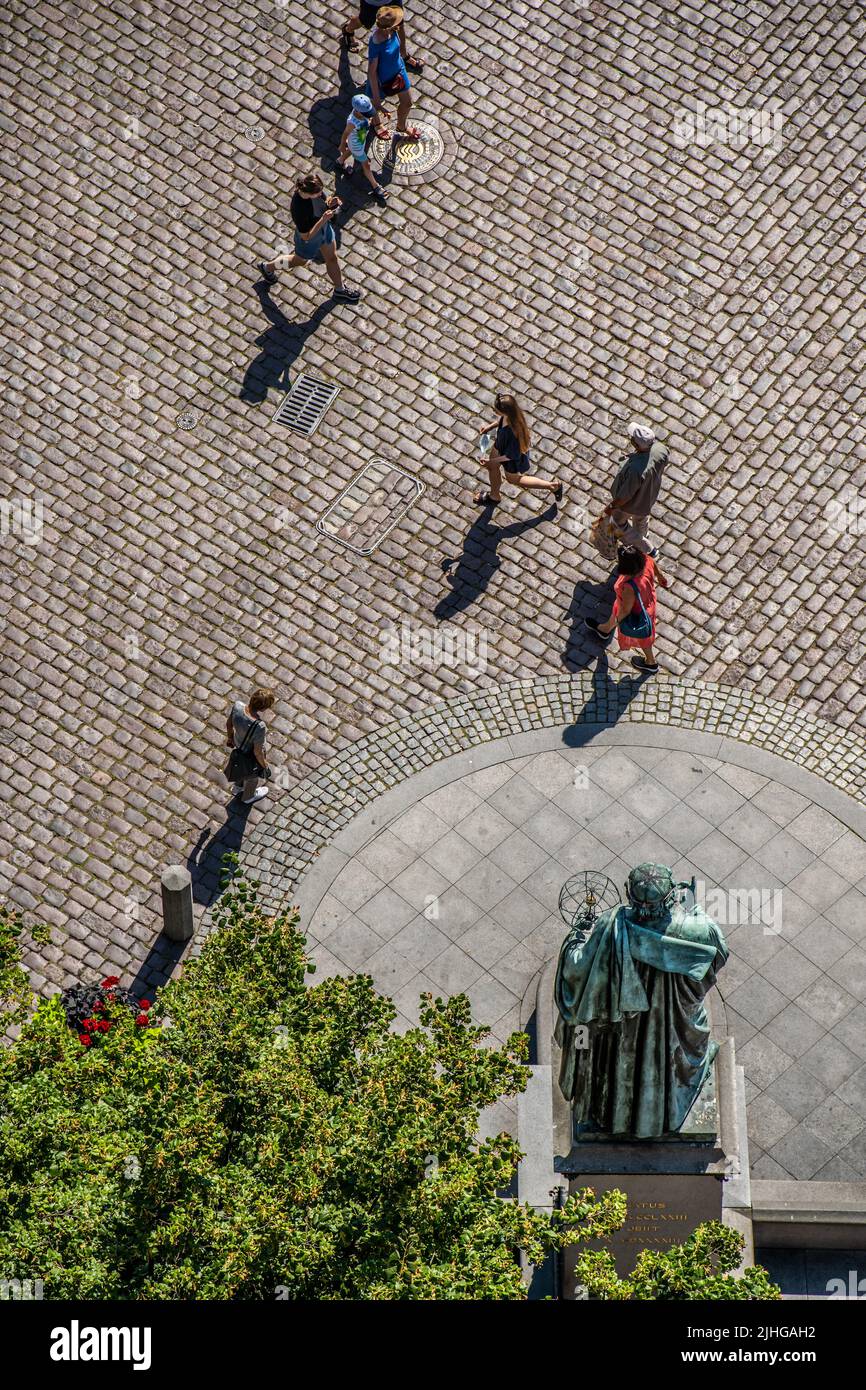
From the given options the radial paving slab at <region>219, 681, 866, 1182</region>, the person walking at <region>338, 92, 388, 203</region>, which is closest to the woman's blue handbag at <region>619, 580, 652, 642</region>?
the radial paving slab at <region>219, 681, 866, 1182</region>

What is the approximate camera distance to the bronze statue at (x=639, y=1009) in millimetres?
14070

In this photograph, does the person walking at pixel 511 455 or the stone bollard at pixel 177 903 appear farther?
the person walking at pixel 511 455

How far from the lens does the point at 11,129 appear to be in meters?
25.4

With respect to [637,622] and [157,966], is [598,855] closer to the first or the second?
[637,622]

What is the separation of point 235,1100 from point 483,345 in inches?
478

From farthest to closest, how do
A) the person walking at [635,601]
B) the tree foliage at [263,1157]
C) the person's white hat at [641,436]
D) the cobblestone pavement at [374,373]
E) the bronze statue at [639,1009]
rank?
the cobblestone pavement at [374,373] → the person's white hat at [641,436] → the person walking at [635,601] → the bronze statue at [639,1009] → the tree foliage at [263,1157]

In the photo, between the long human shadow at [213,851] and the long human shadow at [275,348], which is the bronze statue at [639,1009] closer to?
the long human shadow at [213,851]

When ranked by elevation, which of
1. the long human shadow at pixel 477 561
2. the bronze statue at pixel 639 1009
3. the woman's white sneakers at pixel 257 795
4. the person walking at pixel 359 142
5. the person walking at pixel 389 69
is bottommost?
the bronze statue at pixel 639 1009

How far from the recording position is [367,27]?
2544 centimetres

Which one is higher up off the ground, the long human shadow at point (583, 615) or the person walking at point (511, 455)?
the person walking at point (511, 455)

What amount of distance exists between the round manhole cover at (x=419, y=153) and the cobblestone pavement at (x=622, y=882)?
8748mm

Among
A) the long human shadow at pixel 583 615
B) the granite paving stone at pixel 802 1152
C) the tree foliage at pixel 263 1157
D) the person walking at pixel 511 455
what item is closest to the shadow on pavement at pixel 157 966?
the tree foliage at pixel 263 1157
